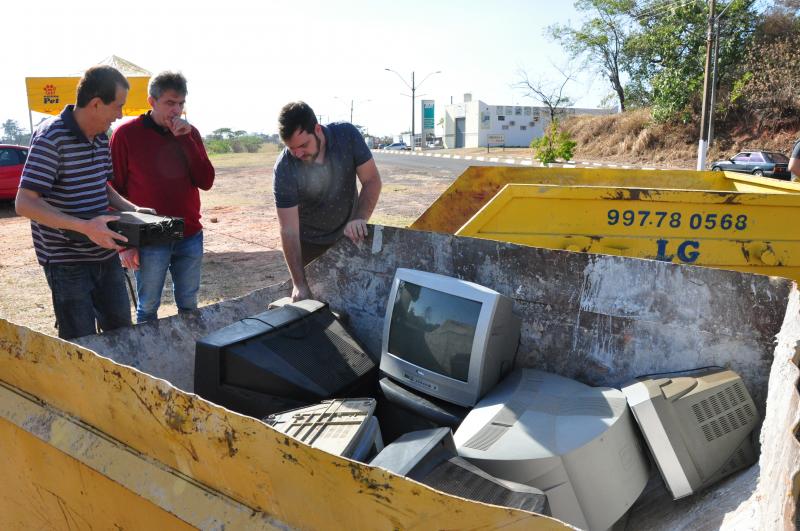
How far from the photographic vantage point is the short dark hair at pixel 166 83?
299cm

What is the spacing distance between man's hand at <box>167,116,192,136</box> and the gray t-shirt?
51cm

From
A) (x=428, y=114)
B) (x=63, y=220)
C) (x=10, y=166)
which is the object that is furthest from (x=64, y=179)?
(x=428, y=114)

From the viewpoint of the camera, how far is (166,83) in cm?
299

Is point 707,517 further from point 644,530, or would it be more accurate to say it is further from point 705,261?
point 705,261

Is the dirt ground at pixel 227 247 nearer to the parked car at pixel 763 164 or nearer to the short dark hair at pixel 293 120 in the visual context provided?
the short dark hair at pixel 293 120

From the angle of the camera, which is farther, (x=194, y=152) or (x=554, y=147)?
(x=554, y=147)

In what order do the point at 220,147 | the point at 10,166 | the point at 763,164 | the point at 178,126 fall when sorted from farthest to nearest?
the point at 220,147, the point at 763,164, the point at 10,166, the point at 178,126

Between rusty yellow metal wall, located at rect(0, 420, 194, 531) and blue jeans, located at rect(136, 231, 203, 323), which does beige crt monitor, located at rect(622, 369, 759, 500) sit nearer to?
rusty yellow metal wall, located at rect(0, 420, 194, 531)

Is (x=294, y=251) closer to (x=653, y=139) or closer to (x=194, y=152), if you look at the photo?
(x=194, y=152)

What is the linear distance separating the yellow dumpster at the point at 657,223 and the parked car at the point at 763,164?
1463 centimetres

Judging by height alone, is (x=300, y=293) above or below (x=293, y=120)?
below

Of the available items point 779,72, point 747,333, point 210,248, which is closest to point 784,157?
point 779,72

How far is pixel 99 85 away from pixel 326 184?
3.74ft

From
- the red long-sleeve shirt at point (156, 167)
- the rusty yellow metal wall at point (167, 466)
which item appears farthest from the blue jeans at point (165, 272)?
the rusty yellow metal wall at point (167, 466)
